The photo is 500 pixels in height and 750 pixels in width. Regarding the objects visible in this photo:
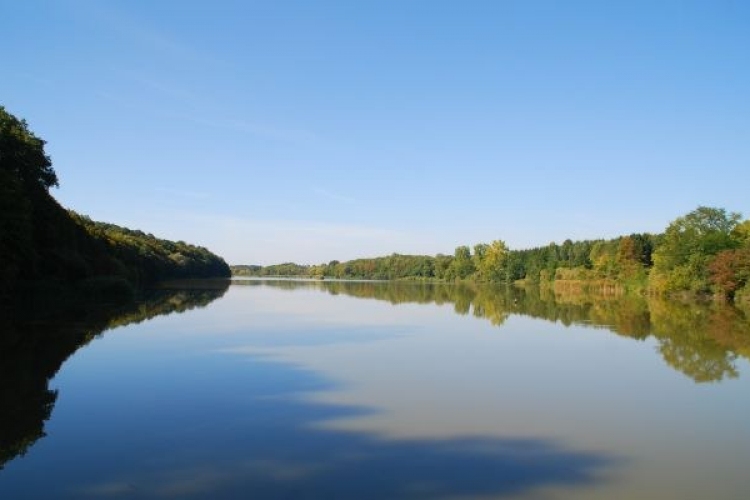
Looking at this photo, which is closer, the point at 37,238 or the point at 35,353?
the point at 35,353

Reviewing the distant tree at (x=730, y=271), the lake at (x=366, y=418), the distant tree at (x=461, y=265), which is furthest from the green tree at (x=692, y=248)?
the distant tree at (x=461, y=265)

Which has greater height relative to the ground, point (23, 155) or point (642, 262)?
point (23, 155)

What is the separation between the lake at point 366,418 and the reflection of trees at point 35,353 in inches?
2.7

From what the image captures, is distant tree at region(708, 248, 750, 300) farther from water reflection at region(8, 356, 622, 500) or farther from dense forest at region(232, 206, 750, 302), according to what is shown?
water reflection at region(8, 356, 622, 500)

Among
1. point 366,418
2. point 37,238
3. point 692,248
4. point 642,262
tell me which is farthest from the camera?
point 642,262

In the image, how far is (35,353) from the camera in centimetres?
1634

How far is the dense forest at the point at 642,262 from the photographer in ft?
166

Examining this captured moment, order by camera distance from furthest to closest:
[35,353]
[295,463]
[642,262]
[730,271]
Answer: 1. [642,262]
2. [730,271]
3. [35,353]
4. [295,463]

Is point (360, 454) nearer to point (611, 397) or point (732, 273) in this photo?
point (611, 397)

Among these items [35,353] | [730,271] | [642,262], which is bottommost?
[35,353]

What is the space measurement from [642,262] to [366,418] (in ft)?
259

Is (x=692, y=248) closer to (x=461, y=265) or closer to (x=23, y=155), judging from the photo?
(x=23, y=155)

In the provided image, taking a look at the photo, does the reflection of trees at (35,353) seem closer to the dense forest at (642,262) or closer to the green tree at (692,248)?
the dense forest at (642,262)

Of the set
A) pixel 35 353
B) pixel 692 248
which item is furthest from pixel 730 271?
pixel 35 353
